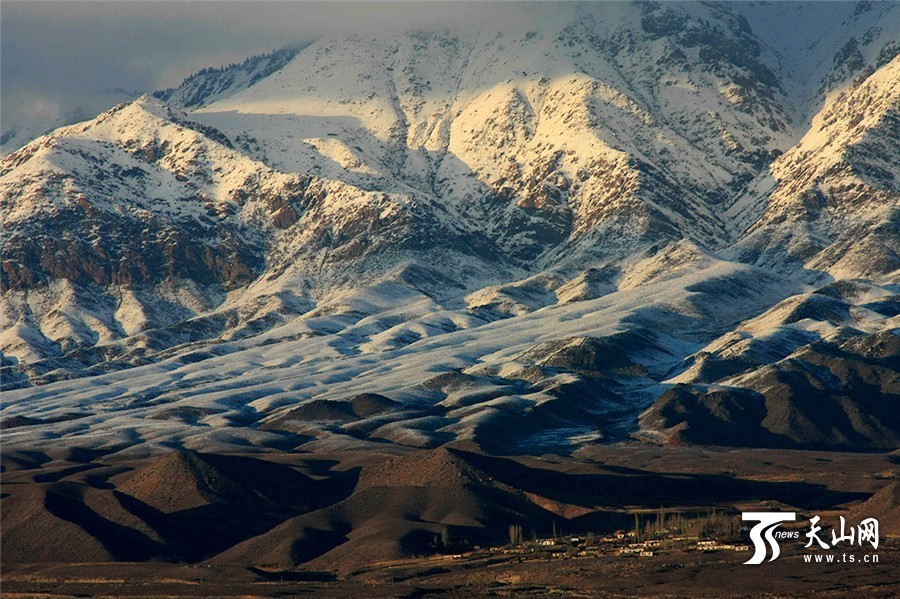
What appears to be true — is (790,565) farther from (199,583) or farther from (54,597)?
(54,597)

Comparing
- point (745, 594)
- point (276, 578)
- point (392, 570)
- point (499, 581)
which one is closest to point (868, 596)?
point (745, 594)

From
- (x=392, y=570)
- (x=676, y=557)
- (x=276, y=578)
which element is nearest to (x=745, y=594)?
(x=676, y=557)

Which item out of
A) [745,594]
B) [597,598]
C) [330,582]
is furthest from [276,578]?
[745,594]

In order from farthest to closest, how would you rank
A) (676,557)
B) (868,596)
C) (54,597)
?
1. (676,557)
2. (54,597)
3. (868,596)

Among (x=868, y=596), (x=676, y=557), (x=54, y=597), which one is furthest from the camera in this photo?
(x=676, y=557)

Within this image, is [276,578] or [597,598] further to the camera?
[276,578]

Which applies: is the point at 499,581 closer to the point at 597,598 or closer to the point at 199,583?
the point at 597,598

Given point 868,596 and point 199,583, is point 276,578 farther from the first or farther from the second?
point 868,596

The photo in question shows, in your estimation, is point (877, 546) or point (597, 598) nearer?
point (597, 598)
